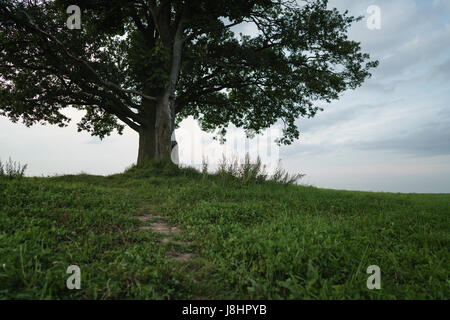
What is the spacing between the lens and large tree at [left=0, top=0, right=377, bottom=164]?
493 inches

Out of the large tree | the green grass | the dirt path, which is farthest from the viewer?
the large tree

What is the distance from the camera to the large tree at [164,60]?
41.1ft

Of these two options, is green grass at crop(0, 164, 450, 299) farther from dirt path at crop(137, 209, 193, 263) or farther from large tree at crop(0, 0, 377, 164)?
large tree at crop(0, 0, 377, 164)

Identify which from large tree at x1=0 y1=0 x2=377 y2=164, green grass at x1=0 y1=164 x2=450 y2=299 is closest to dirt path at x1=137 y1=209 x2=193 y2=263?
green grass at x1=0 y1=164 x2=450 y2=299

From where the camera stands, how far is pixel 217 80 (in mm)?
16125

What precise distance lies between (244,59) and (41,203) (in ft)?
38.5

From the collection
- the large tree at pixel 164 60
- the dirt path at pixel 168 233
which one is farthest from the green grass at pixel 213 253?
the large tree at pixel 164 60

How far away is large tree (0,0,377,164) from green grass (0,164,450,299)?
27.4 feet

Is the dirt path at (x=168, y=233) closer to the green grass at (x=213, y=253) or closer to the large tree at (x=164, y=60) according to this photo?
the green grass at (x=213, y=253)

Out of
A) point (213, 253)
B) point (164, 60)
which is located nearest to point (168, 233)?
point (213, 253)

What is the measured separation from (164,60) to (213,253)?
10.9 m

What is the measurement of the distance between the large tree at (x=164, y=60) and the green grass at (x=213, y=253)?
8.35 metres

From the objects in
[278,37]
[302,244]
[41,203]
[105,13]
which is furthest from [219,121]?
[302,244]
